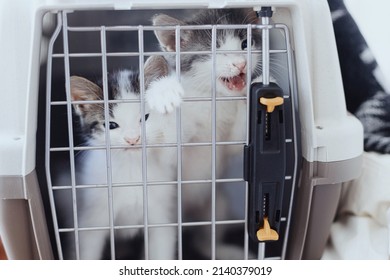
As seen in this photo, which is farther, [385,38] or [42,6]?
[385,38]

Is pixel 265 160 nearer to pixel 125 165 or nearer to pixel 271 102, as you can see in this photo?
pixel 271 102

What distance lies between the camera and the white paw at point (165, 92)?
2.41 ft

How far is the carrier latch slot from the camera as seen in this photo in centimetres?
71

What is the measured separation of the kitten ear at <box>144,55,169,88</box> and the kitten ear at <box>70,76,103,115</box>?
71 millimetres

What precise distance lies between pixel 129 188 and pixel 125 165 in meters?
0.04

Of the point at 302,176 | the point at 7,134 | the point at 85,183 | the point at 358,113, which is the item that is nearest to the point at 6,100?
the point at 7,134

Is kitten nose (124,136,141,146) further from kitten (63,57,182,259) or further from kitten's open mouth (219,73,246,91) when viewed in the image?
kitten's open mouth (219,73,246,91)

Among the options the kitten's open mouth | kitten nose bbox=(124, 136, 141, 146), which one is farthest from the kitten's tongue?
kitten nose bbox=(124, 136, 141, 146)

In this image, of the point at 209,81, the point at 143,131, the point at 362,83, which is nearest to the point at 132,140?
the point at 143,131

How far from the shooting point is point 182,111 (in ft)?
2.45

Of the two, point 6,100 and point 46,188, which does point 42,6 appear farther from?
point 46,188

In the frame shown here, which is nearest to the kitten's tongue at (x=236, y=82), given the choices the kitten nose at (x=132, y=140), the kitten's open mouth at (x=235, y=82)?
the kitten's open mouth at (x=235, y=82)

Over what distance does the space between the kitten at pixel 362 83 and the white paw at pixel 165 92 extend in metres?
0.29

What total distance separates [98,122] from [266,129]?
0.24 metres
